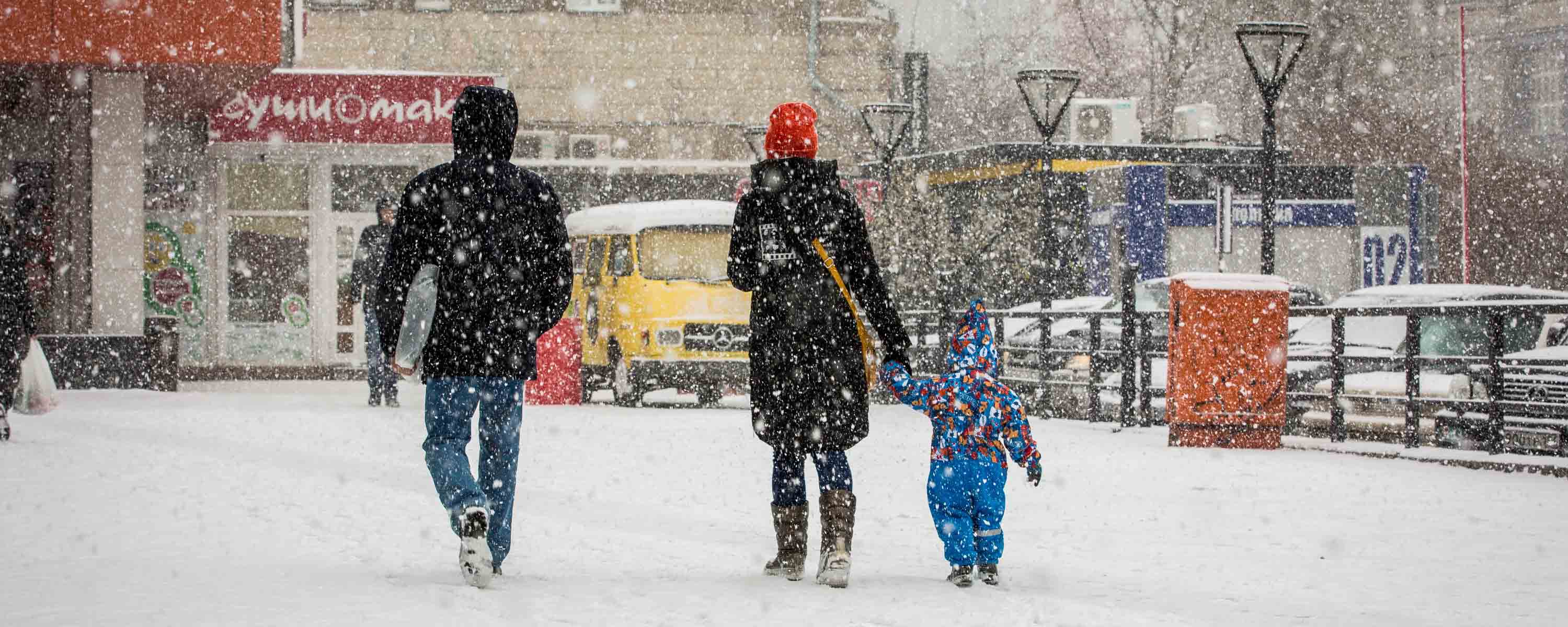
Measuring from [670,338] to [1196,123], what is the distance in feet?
65.1

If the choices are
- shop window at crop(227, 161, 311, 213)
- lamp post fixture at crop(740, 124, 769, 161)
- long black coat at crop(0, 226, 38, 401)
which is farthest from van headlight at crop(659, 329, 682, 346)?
shop window at crop(227, 161, 311, 213)

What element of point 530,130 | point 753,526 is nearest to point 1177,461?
point 753,526

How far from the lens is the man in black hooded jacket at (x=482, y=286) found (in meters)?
6.65

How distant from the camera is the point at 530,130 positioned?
36719mm

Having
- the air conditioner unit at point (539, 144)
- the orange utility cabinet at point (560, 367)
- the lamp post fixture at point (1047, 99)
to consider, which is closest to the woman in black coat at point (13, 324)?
the orange utility cabinet at point (560, 367)

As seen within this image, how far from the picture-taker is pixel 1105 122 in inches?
1442

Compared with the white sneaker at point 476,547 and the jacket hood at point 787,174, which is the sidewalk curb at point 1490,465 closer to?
the jacket hood at point 787,174

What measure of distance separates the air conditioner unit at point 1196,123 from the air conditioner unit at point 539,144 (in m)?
11.6

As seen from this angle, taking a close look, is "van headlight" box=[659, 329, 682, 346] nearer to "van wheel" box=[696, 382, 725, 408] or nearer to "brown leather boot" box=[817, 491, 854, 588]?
"van wheel" box=[696, 382, 725, 408]

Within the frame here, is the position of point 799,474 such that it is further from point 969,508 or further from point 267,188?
point 267,188

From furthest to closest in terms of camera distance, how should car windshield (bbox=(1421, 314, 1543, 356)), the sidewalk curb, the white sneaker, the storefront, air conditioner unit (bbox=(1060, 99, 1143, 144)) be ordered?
air conditioner unit (bbox=(1060, 99, 1143, 144)), the storefront, car windshield (bbox=(1421, 314, 1543, 356)), the sidewalk curb, the white sneaker

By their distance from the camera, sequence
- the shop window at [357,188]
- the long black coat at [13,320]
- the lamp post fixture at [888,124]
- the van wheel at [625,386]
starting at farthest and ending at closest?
1. the shop window at [357,188]
2. the lamp post fixture at [888,124]
3. the van wheel at [625,386]
4. the long black coat at [13,320]

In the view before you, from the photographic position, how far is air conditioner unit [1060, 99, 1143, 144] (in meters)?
36.3

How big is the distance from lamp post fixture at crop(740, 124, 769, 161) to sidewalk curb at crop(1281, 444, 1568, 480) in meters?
15.7
